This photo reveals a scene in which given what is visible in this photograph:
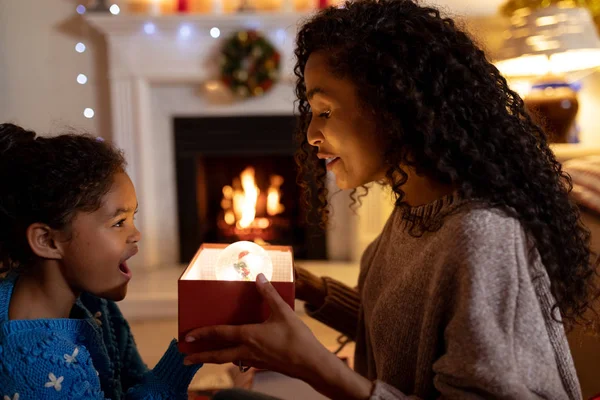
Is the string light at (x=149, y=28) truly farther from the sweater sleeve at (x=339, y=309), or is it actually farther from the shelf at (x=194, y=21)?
the sweater sleeve at (x=339, y=309)

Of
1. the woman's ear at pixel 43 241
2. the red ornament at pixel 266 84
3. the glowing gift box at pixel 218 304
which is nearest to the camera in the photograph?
the glowing gift box at pixel 218 304

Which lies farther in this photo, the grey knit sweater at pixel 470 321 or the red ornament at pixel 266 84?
the red ornament at pixel 266 84

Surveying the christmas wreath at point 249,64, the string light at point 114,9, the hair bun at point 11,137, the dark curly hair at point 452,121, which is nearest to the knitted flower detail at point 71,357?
the hair bun at point 11,137

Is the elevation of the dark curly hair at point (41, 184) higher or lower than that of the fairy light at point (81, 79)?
lower

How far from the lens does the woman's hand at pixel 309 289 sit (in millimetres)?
1211

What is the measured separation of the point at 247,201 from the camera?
3.32m

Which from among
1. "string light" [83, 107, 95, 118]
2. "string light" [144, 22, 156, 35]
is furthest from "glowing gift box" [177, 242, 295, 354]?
"string light" [83, 107, 95, 118]

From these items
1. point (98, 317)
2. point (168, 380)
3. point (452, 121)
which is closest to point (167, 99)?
point (98, 317)

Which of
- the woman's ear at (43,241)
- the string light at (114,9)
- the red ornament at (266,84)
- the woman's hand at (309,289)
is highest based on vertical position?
the string light at (114,9)

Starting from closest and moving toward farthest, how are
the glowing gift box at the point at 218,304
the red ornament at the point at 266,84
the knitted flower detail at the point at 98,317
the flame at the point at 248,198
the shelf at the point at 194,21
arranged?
the glowing gift box at the point at 218,304 < the knitted flower detail at the point at 98,317 < the shelf at the point at 194,21 < the red ornament at the point at 266,84 < the flame at the point at 248,198

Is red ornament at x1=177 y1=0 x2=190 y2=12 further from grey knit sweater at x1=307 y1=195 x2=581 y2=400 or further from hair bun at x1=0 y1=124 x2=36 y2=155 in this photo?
grey knit sweater at x1=307 y1=195 x2=581 y2=400

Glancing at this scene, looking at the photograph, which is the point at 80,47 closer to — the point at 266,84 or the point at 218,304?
the point at 266,84

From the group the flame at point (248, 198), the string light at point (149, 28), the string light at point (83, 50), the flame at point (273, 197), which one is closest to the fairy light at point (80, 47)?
the string light at point (83, 50)

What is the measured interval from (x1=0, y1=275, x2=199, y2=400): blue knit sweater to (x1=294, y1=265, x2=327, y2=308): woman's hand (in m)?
0.33
